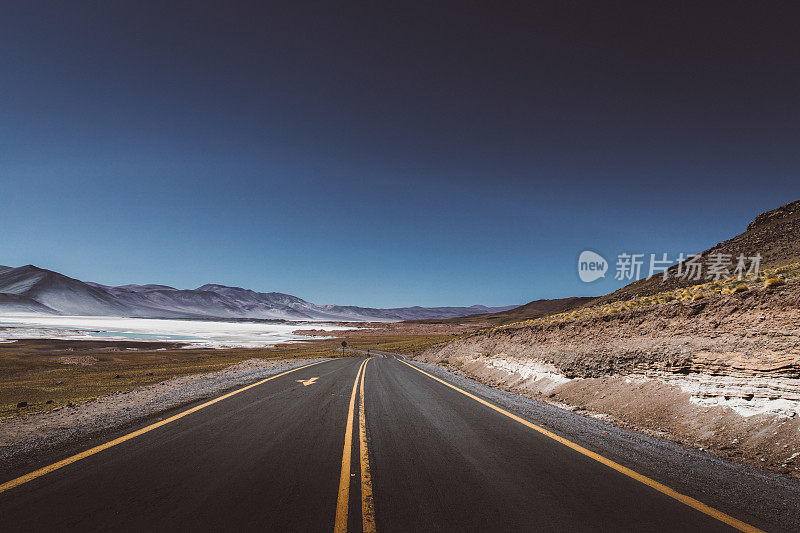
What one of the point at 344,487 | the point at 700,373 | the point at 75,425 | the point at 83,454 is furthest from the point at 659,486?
the point at 75,425

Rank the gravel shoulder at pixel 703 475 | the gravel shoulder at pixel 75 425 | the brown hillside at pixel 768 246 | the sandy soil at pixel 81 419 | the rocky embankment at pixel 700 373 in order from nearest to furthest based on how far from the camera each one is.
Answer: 1. the gravel shoulder at pixel 703 475
2. the gravel shoulder at pixel 75 425
3. the sandy soil at pixel 81 419
4. the rocky embankment at pixel 700 373
5. the brown hillside at pixel 768 246

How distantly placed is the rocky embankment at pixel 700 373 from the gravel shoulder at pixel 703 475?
0.65 metres

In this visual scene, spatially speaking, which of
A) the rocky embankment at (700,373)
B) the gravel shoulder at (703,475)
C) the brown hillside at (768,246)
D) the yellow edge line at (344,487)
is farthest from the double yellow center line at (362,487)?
the brown hillside at (768,246)

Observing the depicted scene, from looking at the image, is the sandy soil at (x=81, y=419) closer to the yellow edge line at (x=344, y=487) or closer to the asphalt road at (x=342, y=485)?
the asphalt road at (x=342, y=485)

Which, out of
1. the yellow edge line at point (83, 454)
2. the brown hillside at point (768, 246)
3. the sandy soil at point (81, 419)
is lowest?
the sandy soil at point (81, 419)

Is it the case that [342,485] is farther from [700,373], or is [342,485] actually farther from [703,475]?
[700,373]

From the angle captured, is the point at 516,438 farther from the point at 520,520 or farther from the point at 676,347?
the point at 676,347

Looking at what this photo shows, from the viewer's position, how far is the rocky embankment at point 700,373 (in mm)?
5559

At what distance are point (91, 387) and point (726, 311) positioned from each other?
2174 centimetres

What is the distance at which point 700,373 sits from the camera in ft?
23.7

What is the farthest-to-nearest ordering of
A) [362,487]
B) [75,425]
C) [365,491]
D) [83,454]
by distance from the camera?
[75,425] < [83,454] < [362,487] < [365,491]

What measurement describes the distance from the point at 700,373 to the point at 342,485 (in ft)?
26.5

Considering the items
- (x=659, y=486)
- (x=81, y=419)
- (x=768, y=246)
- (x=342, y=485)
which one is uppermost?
(x=768, y=246)

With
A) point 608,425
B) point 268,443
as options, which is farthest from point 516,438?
point 268,443
